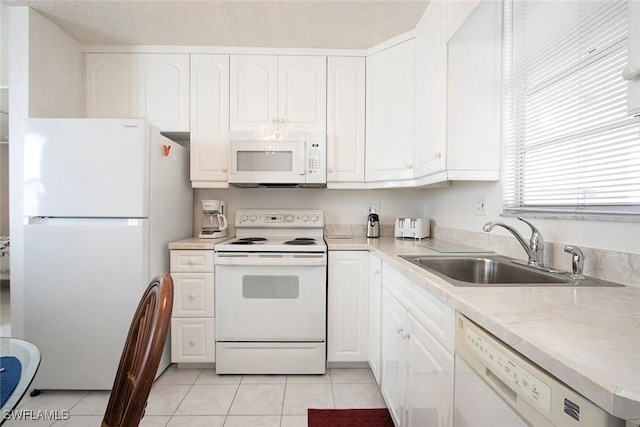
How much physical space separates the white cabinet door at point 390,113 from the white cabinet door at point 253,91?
76 centimetres

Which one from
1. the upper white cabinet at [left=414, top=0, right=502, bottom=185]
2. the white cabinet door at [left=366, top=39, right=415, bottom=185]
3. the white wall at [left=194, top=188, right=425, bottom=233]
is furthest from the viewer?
the white wall at [left=194, top=188, right=425, bottom=233]

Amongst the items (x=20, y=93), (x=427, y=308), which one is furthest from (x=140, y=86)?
(x=427, y=308)

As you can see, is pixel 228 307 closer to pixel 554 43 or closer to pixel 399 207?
pixel 399 207

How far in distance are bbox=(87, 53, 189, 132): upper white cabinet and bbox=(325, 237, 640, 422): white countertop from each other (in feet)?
7.33

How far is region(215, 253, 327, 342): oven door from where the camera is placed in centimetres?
195

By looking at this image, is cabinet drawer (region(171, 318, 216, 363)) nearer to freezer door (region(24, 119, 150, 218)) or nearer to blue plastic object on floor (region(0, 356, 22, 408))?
freezer door (region(24, 119, 150, 218))

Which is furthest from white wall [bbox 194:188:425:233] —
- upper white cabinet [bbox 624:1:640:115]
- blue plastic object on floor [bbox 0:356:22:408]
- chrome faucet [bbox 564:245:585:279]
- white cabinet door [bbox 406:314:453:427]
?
upper white cabinet [bbox 624:1:640:115]

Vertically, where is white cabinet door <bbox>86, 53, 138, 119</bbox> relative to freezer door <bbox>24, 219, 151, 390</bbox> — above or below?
above

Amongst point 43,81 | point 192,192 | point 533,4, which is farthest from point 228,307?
point 533,4

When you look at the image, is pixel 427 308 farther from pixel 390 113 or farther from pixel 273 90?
pixel 273 90

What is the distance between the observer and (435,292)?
93 cm

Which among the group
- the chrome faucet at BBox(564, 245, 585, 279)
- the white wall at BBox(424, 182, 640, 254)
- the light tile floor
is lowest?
the light tile floor

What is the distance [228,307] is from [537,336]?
5.86ft

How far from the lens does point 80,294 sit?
173cm
